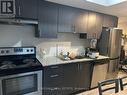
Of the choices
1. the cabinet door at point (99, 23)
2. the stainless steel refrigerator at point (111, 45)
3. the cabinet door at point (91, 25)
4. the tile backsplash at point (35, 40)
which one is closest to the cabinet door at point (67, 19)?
the tile backsplash at point (35, 40)

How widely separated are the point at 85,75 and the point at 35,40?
1437 mm

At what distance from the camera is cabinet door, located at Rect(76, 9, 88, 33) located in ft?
9.30

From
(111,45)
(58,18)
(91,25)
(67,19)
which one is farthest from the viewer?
(111,45)

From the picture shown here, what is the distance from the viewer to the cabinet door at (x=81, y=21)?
2.84 metres

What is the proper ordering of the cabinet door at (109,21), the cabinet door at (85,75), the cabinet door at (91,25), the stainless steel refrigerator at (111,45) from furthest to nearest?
the cabinet door at (109,21)
the stainless steel refrigerator at (111,45)
the cabinet door at (91,25)
the cabinet door at (85,75)

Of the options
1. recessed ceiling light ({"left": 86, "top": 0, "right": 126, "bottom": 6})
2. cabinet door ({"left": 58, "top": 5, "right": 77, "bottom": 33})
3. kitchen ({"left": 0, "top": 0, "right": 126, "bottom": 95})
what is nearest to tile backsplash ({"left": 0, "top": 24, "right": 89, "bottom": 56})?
kitchen ({"left": 0, "top": 0, "right": 126, "bottom": 95})

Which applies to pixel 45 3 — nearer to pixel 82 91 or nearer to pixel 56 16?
pixel 56 16

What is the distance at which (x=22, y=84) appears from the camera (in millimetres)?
1999

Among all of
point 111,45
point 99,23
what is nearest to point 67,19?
point 99,23

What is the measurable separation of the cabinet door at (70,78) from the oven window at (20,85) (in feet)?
2.26

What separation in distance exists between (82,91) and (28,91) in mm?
1423

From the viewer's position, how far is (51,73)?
7.56 feet

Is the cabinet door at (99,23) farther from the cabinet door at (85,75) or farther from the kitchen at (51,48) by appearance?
the cabinet door at (85,75)

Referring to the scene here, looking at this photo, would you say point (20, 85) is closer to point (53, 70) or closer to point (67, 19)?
point (53, 70)
